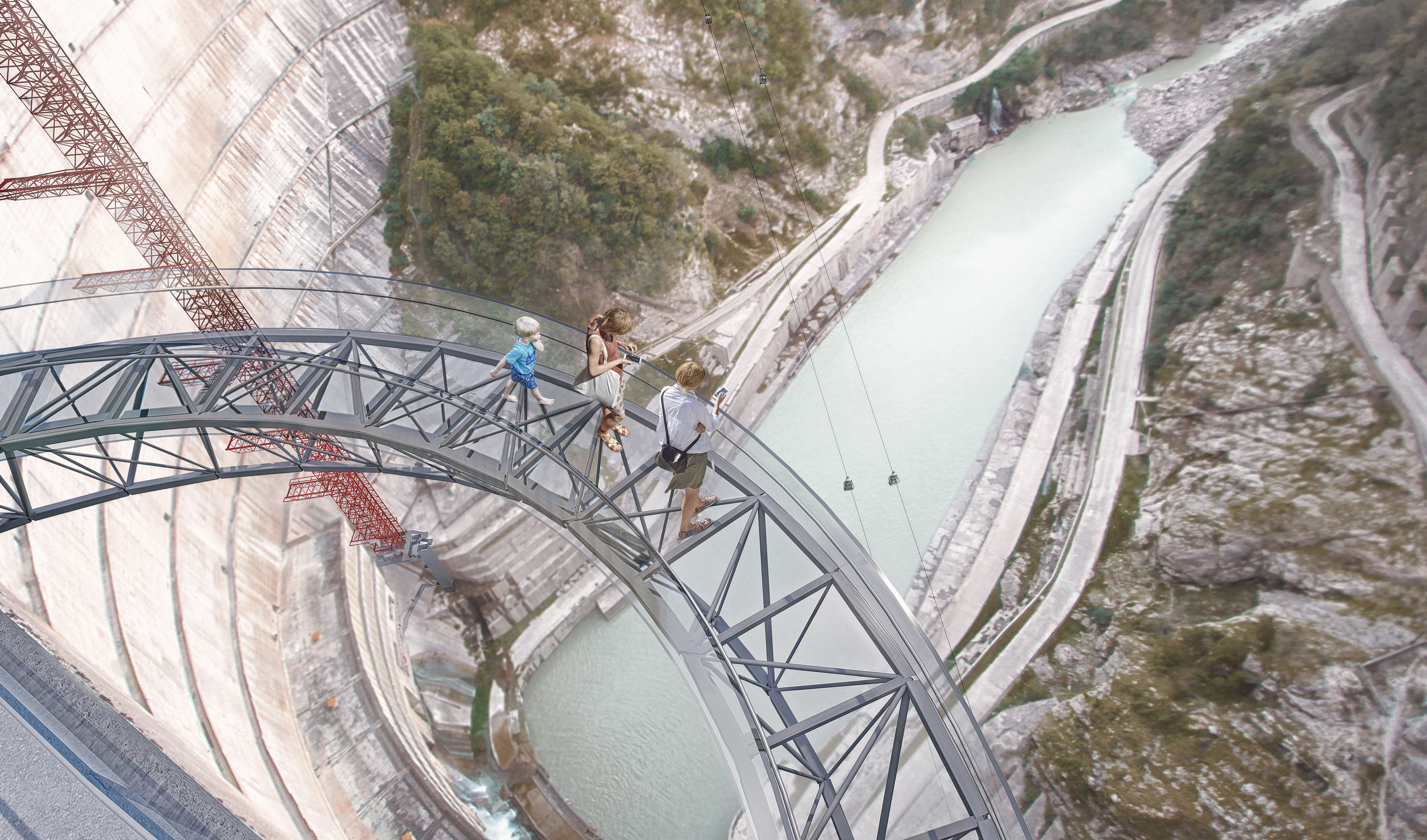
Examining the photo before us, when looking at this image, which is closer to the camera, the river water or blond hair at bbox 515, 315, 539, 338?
blond hair at bbox 515, 315, 539, 338

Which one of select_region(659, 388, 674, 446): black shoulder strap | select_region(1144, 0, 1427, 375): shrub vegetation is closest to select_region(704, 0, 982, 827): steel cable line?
select_region(1144, 0, 1427, 375): shrub vegetation

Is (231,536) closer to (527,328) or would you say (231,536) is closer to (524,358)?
(524,358)

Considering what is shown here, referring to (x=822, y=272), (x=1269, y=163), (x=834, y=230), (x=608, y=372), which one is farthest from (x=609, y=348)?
(x=1269, y=163)

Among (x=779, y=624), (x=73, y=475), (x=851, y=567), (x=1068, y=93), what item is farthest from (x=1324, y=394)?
(x=73, y=475)

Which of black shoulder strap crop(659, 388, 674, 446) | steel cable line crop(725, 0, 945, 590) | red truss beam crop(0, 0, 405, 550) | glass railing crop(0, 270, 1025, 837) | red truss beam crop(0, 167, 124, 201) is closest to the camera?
black shoulder strap crop(659, 388, 674, 446)

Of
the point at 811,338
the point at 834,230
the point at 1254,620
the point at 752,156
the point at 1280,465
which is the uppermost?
the point at 752,156

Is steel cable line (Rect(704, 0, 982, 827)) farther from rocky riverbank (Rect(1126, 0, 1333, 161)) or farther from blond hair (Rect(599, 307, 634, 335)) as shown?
rocky riverbank (Rect(1126, 0, 1333, 161))

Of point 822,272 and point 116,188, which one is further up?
point 116,188
